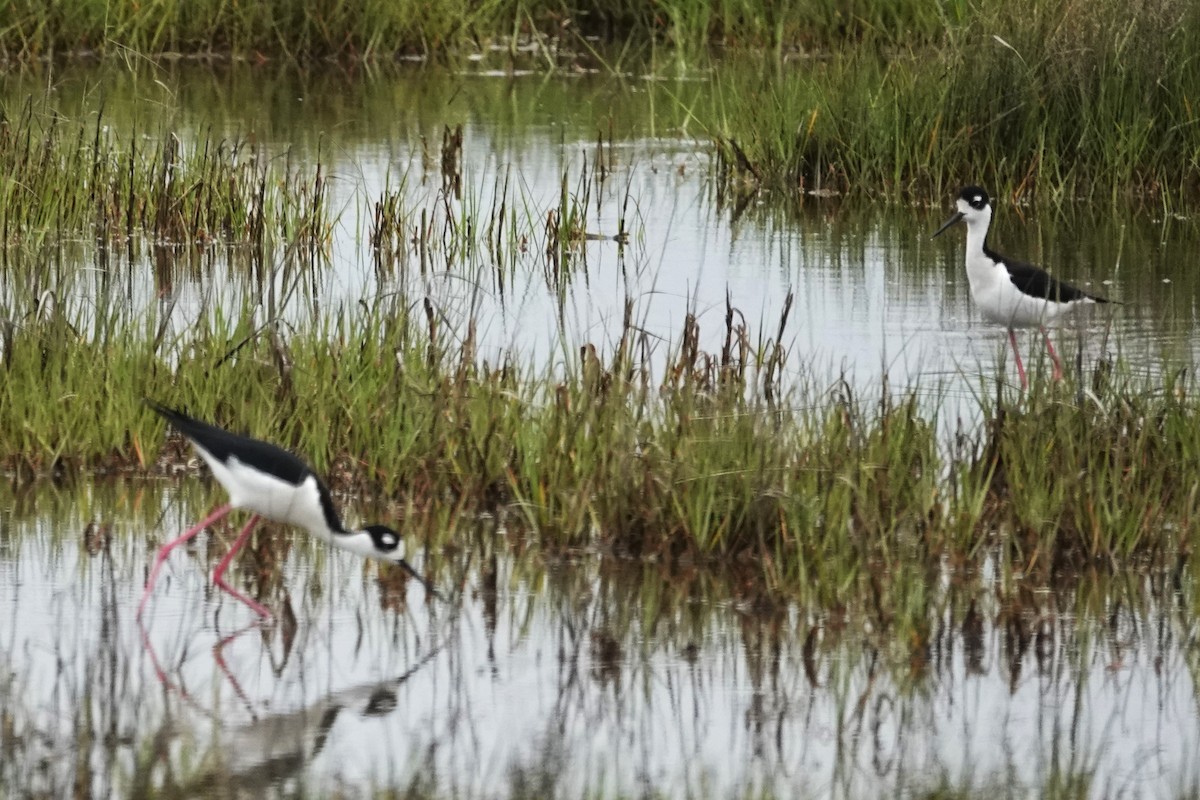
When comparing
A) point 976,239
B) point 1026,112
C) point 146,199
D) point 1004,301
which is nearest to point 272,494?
point 1004,301

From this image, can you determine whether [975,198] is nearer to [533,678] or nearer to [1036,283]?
[1036,283]

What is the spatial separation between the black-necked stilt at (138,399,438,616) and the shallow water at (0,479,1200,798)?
0.65 ft

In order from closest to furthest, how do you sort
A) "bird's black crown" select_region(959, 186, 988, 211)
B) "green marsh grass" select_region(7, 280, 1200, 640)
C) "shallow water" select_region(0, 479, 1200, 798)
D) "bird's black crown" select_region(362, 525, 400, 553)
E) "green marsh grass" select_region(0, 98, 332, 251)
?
"shallow water" select_region(0, 479, 1200, 798)
"bird's black crown" select_region(362, 525, 400, 553)
"green marsh grass" select_region(7, 280, 1200, 640)
"bird's black crown" select_region(959, 186, 988, 211)
"green marsh grass" select_region(0, 98, 332, 251)

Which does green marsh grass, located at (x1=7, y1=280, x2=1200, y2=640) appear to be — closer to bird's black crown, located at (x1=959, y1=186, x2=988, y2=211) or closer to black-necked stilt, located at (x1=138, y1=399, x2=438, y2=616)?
black-necked stilt, located at (x1=138, y1=399, x2=438, y2=616)

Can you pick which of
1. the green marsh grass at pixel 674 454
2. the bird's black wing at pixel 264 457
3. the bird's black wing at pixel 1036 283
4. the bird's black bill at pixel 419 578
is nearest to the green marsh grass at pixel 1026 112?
the bird's black wing at pixel 1036 283

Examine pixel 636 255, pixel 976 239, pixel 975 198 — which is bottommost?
pixel 636 255

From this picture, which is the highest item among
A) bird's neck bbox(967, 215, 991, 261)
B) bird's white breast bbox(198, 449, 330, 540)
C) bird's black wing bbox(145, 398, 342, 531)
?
bird's neck bbox(967, 215, 991, 261)

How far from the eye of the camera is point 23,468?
7160 mm

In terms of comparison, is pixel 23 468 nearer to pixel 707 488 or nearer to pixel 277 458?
pixel 277 458

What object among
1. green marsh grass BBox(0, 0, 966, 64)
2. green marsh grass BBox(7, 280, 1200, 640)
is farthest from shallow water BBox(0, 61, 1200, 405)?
green marsh grass BBox(0, 0, 966, 64)

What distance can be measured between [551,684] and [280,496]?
98 cm

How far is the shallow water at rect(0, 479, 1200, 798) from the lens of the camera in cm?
478

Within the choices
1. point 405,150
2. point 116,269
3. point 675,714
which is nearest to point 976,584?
point 675,714

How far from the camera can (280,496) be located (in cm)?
583
